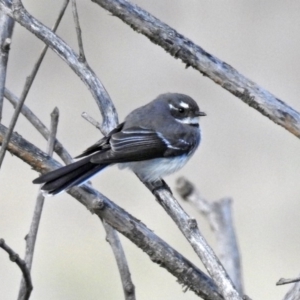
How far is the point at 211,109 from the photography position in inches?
308

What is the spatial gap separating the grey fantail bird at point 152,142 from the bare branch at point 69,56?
0.87ft

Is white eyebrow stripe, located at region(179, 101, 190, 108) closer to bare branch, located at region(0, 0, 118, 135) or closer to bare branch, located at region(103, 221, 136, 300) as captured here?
bare branch, located at region(0, 0, 118, 135)

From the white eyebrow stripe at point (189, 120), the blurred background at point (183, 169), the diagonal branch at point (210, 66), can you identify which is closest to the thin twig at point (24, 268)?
the diagonal branch at point (210, 66)

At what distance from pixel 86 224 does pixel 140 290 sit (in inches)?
35.2

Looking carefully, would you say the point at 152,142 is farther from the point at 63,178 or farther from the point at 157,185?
the point at 63,178

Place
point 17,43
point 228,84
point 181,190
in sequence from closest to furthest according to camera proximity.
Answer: point 228,84 < point 181,190 < point 17,43

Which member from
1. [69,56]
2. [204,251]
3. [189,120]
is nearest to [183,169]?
[189,120]

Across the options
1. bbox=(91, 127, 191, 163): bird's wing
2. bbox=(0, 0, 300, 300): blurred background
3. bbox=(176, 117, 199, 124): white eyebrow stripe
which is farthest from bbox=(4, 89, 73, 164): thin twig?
bbox=(0, 0, 300, 300): blurred background

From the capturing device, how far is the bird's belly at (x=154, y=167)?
408cm

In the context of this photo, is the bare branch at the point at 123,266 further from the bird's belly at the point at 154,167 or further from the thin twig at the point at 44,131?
the bird's belly at the point at 154,167

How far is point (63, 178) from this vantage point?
9.99 feet

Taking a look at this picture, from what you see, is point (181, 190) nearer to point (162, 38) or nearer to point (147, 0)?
point (162, 38)

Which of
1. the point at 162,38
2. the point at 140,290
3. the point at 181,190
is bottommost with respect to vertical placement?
the point at 181,190

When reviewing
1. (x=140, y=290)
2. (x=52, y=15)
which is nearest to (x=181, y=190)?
(x=140, y=290)
